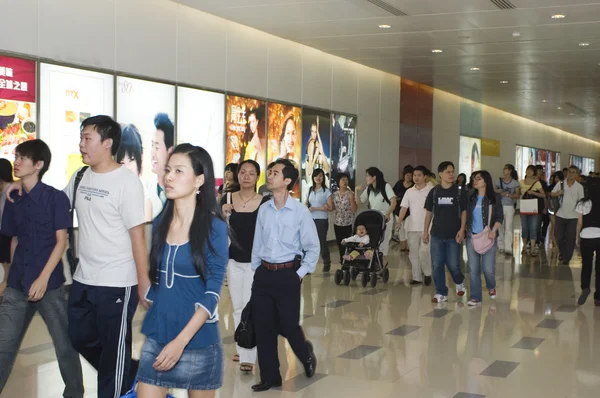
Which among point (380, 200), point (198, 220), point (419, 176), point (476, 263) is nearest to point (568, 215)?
point (380, 200)

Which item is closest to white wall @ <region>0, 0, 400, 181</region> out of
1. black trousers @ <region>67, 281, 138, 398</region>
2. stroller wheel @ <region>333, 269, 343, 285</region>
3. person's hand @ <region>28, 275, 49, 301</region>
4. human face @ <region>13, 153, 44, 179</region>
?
stroller wheel @ <region>333, 269, 343, 285</region>

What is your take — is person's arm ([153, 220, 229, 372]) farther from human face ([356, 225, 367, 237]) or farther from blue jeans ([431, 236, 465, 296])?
human face ([356, 225, 367, 237])

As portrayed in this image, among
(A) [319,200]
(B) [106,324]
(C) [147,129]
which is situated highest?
(C) [147,129]

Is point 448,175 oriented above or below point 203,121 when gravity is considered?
below

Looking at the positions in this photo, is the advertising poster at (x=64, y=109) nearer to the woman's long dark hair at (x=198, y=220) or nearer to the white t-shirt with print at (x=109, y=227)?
the white t-shirt with print at (x=109, y=227)

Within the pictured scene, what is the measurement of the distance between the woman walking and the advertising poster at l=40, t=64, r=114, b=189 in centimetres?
417

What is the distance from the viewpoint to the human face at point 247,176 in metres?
6.32

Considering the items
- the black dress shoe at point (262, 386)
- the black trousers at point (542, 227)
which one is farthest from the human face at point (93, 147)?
the black trousers at point (542, 227)

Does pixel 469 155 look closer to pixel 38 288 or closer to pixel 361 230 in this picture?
pixel 361 230

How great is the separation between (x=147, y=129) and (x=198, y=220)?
846 centimetres

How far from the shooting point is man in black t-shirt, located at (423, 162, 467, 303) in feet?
31.4

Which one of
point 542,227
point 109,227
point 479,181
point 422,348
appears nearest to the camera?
point 109,227

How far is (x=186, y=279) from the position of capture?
3199mm

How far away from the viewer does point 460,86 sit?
22.0m
